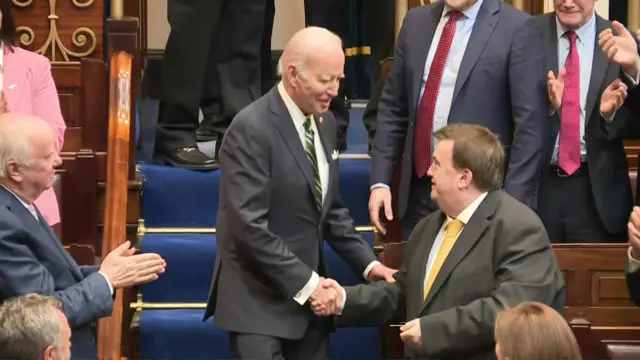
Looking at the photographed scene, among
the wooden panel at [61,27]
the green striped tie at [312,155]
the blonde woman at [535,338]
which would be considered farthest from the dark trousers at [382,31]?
the blonde woman at [535,338]

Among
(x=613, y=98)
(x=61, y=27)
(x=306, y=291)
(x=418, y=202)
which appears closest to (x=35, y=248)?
(x=306, y=291)

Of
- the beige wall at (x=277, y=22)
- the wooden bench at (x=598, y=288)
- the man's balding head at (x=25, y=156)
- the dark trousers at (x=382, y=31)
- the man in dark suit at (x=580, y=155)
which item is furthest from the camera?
the beige wall at (x=277, y=22)

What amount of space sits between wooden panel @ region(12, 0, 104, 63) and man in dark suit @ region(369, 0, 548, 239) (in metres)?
1.56

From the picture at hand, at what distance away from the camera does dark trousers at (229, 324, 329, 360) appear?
11.1 ft

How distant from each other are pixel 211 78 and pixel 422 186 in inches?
53.9

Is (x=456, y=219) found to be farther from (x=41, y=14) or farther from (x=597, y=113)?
(x=41, y=14)

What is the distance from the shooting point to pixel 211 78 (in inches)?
199

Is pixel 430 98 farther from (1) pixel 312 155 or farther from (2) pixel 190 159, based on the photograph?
(2) pixel 190 159

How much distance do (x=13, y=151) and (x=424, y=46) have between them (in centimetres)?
155

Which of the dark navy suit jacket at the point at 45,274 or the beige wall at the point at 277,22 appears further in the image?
the beige wall at the point at 277,22

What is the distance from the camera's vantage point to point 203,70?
4.85 m

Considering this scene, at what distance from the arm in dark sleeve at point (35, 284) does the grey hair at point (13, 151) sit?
0.60ft

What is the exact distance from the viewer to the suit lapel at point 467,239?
3279mm

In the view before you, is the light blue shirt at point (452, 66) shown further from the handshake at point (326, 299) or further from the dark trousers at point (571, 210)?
the handshake at point (326, 299)
